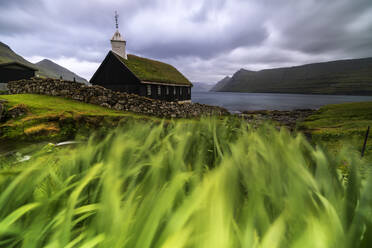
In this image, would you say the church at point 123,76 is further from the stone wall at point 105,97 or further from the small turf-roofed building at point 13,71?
the small turf-roofed building at point 13,71

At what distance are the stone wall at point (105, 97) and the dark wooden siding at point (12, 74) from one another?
2352cm

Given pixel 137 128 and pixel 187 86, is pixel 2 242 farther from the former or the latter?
pixel 187 86

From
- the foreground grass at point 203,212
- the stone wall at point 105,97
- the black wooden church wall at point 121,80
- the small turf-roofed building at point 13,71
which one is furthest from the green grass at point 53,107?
the small turf-roofed building at point 13,71

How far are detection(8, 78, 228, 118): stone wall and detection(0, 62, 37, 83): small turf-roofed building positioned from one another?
23.4 metres

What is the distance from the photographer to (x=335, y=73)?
188500mm

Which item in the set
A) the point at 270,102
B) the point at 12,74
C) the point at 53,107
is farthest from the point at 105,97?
the point at 270,102

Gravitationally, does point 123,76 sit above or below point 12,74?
below

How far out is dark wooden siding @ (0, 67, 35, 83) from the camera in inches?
1232

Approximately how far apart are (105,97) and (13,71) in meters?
33.6

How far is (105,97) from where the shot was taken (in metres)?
14.5

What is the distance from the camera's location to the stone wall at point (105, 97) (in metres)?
14.4

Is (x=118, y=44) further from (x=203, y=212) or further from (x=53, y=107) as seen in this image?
(x=203, y=212)

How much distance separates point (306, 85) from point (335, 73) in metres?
33.6

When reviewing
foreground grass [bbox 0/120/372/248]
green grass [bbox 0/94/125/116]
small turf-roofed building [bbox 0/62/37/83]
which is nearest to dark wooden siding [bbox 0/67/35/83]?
small turf-roofed building [bbox 0/62/37/83]
